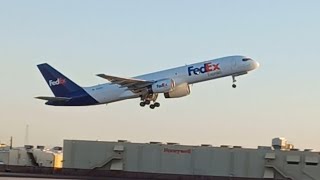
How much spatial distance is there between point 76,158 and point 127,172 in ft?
40.6

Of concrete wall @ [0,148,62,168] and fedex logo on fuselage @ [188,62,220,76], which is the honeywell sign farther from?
fedex logo on fuselage @ [188,62,220,76]

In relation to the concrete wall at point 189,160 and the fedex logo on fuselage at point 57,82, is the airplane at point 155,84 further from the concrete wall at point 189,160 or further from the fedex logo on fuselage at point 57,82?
the concrete wall at point 189,160

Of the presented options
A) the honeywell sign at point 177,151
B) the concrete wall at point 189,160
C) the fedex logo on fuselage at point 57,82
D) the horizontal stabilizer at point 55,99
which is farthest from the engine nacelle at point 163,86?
the honeywell sign at point 177,151

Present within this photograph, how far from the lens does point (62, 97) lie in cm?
10812

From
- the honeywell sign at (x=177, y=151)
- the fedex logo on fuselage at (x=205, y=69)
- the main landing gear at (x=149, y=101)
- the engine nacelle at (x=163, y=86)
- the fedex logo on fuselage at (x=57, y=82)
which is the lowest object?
the honeywell sign at (x=177, y=151)

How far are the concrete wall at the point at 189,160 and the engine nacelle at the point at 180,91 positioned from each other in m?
43.2

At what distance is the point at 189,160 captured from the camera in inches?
5674

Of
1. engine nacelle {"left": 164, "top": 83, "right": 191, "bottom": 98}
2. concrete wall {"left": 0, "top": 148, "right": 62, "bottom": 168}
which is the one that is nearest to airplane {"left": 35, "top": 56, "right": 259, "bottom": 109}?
engine nacelle {"left": 164, "top": 83, "right": 191, "bottom": 98}

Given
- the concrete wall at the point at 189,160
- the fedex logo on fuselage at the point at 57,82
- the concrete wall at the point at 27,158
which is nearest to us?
the fedex logo on fuselage at the point at 57,82

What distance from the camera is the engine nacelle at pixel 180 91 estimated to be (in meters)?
99.6

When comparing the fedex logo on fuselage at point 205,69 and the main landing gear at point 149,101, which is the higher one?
the fedex logo on fuselage at point 205,69

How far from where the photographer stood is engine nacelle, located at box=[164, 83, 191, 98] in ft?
327

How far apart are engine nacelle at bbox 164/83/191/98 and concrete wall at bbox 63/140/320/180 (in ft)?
142

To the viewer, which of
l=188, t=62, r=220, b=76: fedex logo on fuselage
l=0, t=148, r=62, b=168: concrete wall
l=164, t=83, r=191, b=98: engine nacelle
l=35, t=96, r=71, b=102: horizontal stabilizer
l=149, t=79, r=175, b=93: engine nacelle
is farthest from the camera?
l=0, t=148, r=62, b=168: concrete wall
